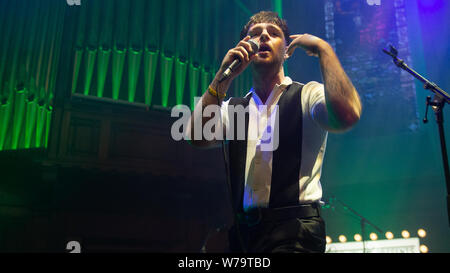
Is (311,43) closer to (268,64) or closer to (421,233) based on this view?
(268,64)

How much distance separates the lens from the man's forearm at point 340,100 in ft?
4.43

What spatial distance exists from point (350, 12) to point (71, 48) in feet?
14.7

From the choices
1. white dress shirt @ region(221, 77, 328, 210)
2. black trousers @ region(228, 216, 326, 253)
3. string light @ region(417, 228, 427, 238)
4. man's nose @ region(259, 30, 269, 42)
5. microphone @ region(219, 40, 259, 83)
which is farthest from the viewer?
string light @ region(417, 228, 427, 238)

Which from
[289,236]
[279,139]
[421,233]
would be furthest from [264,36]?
[421,233]

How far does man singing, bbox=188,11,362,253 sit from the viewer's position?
1.37m

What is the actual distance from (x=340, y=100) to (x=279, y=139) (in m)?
0.30

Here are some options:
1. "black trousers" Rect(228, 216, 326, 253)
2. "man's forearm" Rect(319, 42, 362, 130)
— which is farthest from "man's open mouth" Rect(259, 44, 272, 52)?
"black trousers" Rect(228, 216, 326, 253)

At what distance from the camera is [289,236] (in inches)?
52.9

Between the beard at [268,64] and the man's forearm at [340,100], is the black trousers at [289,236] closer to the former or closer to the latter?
the man's forearm at [340,100]

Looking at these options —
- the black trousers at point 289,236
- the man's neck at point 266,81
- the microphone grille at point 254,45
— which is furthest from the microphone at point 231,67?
the black trousers at point 289,236

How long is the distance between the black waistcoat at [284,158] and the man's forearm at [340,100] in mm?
183

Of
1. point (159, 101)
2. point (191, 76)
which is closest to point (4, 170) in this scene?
point (159, 101)

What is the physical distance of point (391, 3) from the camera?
20.3 feet

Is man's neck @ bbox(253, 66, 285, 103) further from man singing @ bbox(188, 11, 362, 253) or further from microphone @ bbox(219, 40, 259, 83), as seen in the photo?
microphone @ bbox(219, 40, 259, 83)
